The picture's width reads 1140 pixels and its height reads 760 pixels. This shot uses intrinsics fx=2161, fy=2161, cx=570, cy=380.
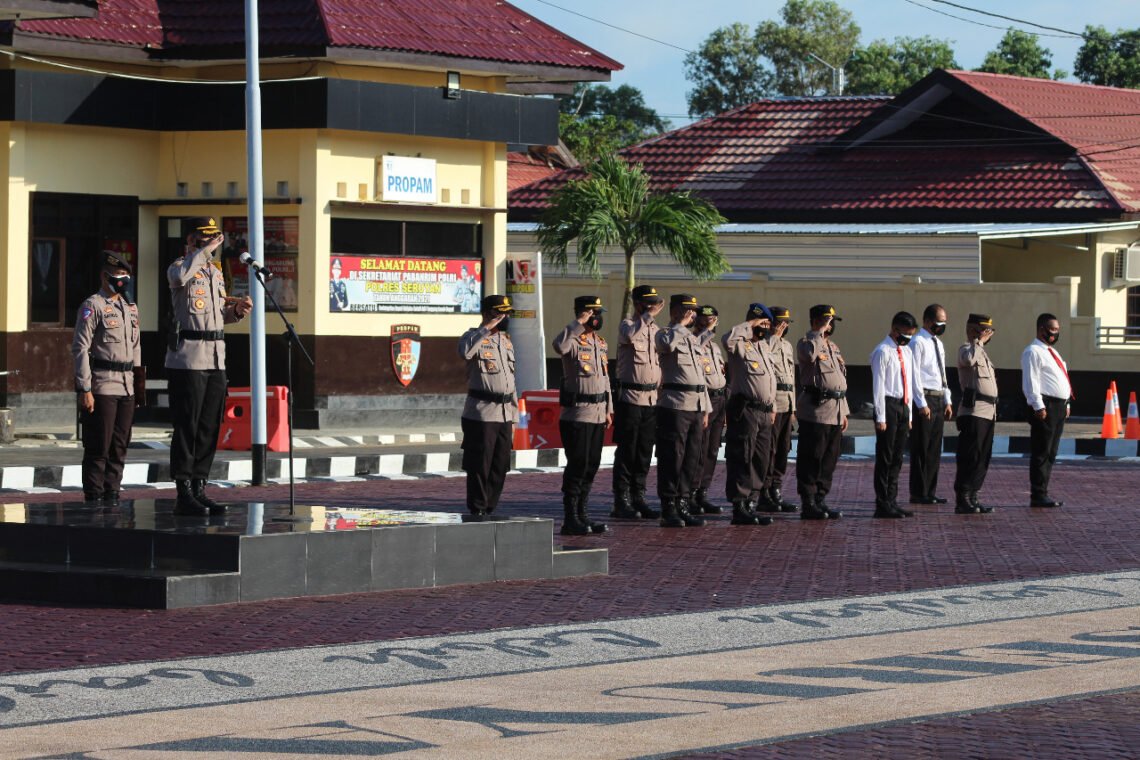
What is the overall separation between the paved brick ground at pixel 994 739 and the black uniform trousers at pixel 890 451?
8845 millimetres

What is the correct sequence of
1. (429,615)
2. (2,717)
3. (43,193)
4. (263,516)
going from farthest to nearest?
(43,193) < (263,516) < (429,615) < (2,717)

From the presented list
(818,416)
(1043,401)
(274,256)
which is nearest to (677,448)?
(818,416)

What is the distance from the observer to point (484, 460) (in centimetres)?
1548

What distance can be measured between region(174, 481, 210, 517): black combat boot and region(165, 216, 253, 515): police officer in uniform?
0.59 feet

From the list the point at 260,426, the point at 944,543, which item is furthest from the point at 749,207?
the point at 944,543

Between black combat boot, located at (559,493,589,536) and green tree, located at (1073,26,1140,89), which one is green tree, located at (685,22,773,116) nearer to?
green tree, located at (1073,26,1140,89)

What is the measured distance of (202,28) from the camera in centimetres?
2628

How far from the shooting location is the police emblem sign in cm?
2738

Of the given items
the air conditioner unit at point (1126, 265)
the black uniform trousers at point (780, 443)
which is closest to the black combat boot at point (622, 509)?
the black uniform trousers at point (780, 443)

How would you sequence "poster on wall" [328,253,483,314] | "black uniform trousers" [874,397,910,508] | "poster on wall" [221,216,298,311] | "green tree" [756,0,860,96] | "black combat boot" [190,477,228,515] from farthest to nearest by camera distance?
"green tree" [756,0,860,96], "poster on wall" [328,253,483,314], "poster on wall" [221,216,298,311], "black uniform trousers" [874,397,910,508], "black combat boot" [190,477,228,515]

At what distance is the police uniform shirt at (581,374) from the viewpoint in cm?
1589

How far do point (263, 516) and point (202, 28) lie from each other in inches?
568

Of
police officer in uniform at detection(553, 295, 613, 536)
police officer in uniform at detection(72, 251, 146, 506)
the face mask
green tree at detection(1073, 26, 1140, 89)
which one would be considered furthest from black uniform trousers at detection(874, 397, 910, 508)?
green tree at detection(1073, 26, 1140, 89)

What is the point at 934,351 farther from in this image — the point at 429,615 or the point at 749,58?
the point at 749,58
